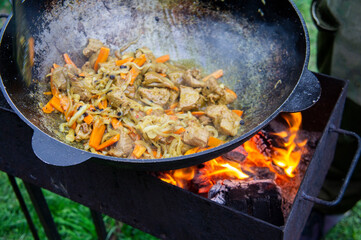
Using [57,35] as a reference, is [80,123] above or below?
below

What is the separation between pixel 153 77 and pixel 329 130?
1.37 m

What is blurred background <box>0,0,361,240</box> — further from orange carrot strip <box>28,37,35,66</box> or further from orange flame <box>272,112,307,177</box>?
orange carrot strip <box>28,37,35,66</box>

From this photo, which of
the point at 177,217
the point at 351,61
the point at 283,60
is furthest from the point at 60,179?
the point at 351,61

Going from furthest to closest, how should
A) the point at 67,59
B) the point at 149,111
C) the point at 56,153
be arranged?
the point at 67,59
the point at 149,111
the point at 56,153

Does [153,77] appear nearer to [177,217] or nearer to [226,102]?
[226,102]

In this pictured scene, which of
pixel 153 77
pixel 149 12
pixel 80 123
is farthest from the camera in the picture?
pixel 149 12

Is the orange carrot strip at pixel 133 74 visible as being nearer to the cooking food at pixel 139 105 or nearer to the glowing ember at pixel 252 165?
the cooking food at pixel 139 105

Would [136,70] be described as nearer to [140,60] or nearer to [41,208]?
[140,60]

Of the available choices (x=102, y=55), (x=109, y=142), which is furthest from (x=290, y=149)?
(x=102, y=55)

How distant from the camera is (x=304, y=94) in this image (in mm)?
2213

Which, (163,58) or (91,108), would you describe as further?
(163,58)

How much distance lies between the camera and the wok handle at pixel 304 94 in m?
2.15

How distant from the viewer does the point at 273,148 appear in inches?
111

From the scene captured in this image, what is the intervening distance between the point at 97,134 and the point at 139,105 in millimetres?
414
